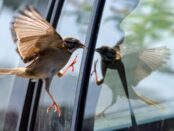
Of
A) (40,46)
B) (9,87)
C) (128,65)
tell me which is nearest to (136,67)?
(128,65)

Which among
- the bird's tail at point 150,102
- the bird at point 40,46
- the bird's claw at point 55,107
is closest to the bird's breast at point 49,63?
the bird at point 40,46

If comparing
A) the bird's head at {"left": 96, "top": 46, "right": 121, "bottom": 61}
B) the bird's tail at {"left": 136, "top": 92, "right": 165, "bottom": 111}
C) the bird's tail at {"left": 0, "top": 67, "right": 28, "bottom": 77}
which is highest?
the bird's head at {"left": 96, "top": 46, "right": 121, "bottom": 61}

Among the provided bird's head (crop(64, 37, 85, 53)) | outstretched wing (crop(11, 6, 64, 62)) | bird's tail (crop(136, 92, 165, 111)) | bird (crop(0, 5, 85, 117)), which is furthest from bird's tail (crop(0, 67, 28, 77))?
bird's tail (crop(136, 92, 165, 111))

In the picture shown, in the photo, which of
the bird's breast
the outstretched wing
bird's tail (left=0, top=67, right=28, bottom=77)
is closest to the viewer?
the outstretched wing

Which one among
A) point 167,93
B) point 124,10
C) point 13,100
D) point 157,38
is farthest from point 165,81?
point 13,100

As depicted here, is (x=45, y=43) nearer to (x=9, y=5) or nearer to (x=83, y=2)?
(x=83, y=2)

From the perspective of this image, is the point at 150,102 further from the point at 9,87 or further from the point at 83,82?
the point at 9,87

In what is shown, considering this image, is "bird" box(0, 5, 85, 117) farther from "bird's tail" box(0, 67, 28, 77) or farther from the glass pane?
the glass pane
